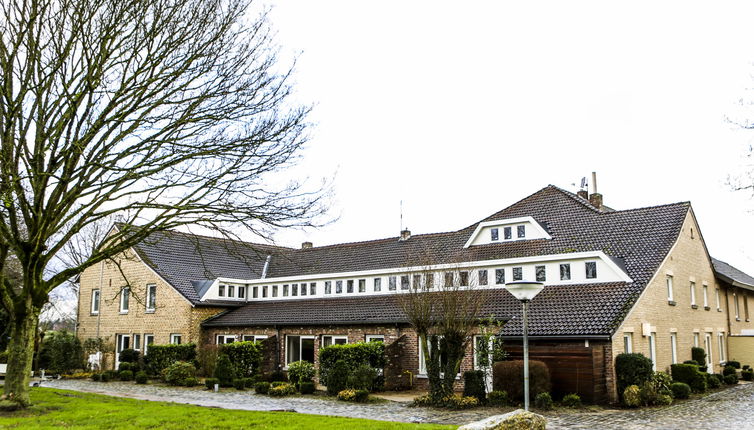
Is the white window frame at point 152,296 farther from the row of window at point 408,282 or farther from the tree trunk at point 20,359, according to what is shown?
the tree trunk at point 20,359

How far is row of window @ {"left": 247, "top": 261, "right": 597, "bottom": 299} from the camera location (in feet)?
69.1

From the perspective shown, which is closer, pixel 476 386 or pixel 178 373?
pixel 476 386

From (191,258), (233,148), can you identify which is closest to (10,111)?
(233,148)

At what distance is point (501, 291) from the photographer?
2392cm

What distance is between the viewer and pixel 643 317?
69.5ft

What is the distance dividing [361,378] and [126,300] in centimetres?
1815

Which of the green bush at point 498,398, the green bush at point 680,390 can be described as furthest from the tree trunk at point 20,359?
the green bush at point 680,390

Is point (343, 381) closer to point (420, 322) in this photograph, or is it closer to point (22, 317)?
point (420, 322)

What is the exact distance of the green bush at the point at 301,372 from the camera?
23828mm

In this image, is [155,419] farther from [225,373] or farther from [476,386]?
[225,373]

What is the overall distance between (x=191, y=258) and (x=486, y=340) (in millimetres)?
19472

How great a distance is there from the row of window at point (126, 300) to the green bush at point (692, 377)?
929 inches

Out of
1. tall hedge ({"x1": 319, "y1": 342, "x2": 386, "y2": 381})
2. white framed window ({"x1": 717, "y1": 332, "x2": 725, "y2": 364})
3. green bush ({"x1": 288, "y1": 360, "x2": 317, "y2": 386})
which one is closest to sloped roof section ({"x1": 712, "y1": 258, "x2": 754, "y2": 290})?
white framed window ({"x1": 717, "y1": 332, "x2": 725, "y2": 364})

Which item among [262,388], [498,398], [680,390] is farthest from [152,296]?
[680,390]
